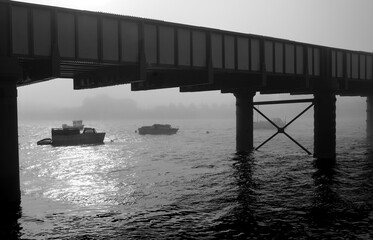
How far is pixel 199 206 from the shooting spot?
2473 cm

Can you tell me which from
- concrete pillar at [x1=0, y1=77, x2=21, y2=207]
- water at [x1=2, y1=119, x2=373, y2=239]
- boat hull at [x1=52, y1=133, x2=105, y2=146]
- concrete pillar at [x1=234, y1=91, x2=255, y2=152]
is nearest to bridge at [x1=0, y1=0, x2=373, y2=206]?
concrete pillar at [x1=0, y1=77, x2=21, y2=207]

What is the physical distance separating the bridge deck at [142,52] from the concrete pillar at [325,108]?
255mm

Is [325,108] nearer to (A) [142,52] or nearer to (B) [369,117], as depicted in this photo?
(A) [142,52]

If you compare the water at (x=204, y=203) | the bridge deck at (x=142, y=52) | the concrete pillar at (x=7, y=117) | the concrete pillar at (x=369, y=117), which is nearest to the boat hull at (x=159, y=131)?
the concrete pillar at (x=369, y=117)

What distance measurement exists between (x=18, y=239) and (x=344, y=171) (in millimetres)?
31424

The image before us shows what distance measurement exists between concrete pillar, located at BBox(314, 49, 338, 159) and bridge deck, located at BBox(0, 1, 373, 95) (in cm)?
26

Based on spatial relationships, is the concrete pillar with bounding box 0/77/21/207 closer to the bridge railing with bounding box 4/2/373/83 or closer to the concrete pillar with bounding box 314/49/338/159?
the bridge railing with bounding box 4/2/373/83

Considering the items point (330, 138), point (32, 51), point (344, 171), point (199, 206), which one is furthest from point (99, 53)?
point (330, 138)

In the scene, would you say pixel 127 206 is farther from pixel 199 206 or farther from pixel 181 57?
pixel 181 57

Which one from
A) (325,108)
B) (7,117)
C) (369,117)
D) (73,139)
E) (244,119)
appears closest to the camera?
(7,117)

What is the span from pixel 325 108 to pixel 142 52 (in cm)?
2616

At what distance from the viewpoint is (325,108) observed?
45000 millimetres

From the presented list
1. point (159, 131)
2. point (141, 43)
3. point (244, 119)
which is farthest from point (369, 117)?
point (141, 43)

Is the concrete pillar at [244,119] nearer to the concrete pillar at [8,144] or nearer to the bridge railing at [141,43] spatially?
the bridge railing at [141,43]
